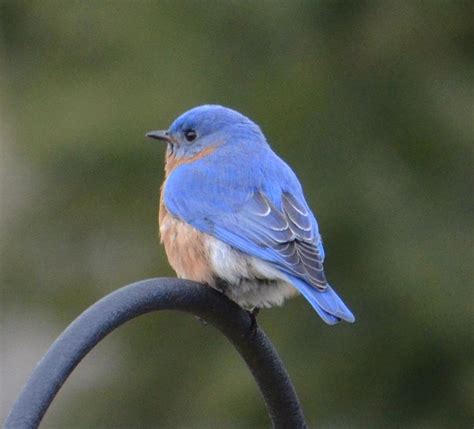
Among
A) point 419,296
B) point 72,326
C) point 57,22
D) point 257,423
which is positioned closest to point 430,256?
point 419,296

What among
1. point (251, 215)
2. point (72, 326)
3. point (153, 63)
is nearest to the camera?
point (72, 326)

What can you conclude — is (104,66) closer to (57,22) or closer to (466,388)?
(57,22)

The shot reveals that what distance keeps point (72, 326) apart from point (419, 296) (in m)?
3.30

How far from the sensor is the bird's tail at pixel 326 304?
371 centimetres

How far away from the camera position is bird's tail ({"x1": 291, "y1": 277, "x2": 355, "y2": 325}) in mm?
3707

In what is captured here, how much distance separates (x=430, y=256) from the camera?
5898 millimetres

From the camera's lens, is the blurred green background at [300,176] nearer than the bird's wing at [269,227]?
No

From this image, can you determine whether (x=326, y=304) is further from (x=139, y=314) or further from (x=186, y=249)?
(x=139, y=314)

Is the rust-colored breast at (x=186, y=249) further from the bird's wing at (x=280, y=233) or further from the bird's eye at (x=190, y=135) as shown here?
the bird's eye at (x=190, y=135)

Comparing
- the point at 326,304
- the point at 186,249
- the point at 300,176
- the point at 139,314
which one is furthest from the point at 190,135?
the point at 139,314

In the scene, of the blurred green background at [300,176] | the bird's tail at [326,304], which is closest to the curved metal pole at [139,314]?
the bird's tail at [326,304]

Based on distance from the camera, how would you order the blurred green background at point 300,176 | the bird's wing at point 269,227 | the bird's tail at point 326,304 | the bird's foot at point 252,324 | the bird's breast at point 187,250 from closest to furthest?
the bird's foot at point 252,324
the bird's tail at point 326,304
the bird's wing at point 269,227
the bird's breast at point 187,250
the blurred green background at point 300,176

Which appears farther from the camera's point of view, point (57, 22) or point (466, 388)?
point (57, 22)

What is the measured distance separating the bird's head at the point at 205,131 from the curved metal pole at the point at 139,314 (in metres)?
1.19
